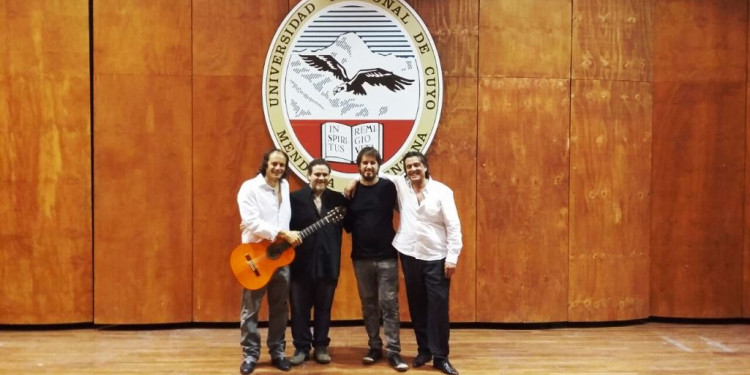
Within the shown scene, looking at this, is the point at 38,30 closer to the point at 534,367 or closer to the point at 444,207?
the point at 444,207

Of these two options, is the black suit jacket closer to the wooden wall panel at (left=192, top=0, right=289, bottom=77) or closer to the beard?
the beard

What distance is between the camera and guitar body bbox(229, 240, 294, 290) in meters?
3.91

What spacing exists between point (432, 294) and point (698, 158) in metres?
2.81

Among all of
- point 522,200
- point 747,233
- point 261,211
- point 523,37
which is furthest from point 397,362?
point 747,233

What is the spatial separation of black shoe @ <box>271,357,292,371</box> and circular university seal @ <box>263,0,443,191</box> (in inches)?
59.5

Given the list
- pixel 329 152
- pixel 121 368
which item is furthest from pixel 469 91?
pixel 121 368

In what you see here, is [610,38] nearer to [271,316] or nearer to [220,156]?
[220,156]

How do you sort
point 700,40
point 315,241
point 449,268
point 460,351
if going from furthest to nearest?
point 700,40, point 460,351, point 315,241, point 449,268

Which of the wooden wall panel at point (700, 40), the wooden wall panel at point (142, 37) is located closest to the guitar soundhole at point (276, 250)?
the wooden wall panel at point (142, 37)

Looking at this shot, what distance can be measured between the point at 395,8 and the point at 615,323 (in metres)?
3.04

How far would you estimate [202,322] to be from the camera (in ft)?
16.9

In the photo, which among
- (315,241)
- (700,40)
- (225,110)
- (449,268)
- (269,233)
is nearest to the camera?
(269,233)

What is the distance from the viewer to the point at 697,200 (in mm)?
5410

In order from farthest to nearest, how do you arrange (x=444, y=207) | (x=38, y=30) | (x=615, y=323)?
(x=615, y=323)
(x=38, y=30)
(x=444, y=207)
